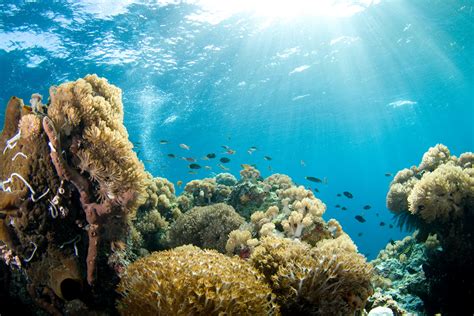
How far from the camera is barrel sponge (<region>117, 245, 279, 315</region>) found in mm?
2623

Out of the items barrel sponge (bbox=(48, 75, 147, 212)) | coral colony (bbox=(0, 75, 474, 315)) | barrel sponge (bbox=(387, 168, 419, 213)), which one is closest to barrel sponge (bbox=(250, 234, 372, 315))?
coral colony (bbox=(0, 75, 474, 315))

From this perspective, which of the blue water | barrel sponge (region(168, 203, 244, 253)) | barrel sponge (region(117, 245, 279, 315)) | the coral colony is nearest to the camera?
barrel sponge (region(117, 245, 279, 315))

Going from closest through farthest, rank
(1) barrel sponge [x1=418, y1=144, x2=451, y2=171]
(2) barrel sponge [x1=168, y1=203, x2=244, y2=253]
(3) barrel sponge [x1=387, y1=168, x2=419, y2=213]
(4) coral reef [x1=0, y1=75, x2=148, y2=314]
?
(4) coral reef [x1=0, y1=75, x2=148, y2=314] → (2) barrel sponge [x1=168, y1=203, x2=244, y2=253] → (3) barrel sponge [x1=387, y1=168, x2=419, y2=213] → (1) barrel sponge [x1=418, y1=144, x2=451, y2=171]

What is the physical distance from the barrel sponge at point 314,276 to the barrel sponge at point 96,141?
1957 mm

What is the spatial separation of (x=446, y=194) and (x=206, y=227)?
212 inches

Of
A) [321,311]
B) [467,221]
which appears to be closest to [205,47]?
[467,221]

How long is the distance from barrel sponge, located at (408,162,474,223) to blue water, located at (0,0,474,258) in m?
10.1

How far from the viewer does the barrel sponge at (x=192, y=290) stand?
262 cm

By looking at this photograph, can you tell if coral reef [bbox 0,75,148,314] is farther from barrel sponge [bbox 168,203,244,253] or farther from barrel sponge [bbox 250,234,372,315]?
barrel sponge [bbox 168,203,244,253]

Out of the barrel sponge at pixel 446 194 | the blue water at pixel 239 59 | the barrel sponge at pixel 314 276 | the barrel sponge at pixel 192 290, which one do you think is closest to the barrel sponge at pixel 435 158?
the barrel sponge at pixel 446 194

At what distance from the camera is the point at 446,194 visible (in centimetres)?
621

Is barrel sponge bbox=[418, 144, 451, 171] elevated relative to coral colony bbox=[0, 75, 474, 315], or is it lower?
lower

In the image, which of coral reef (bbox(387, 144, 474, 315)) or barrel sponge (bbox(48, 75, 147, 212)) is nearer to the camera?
barrel sponge (bbox(48, 75, 147, 212))

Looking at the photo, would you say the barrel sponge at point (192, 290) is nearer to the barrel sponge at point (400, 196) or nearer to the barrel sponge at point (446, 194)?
the barrel sponge at point (446, 194)
